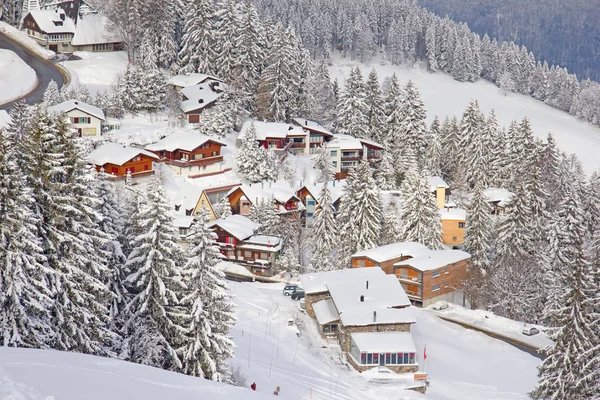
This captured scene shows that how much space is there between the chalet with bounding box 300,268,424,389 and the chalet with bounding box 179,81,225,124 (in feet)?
117

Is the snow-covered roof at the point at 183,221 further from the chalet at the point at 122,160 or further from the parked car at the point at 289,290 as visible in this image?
the parked car at the point at 289,290

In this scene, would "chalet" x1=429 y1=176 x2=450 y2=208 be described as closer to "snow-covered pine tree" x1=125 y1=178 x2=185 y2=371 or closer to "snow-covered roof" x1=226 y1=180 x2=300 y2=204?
"snow-covered roof" x1=226 y1=180 x2=300 y2=204

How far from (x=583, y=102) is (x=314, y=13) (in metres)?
58.5

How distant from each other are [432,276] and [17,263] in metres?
43.9

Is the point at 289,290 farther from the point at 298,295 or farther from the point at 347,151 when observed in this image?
the point at 347,151

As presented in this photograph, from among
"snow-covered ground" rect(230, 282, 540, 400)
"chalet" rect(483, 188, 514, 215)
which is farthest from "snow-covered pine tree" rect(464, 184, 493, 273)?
"snow-covered ground" rect(230, 282, 540, 400)

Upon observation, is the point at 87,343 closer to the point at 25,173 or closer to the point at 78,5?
the point at 25,173

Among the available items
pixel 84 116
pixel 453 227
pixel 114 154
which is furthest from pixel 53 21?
pixel 453 227

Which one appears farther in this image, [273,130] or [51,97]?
[273,130]

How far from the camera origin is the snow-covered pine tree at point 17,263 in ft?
91.5

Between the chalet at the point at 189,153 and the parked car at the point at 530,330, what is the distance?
36932 millimetres

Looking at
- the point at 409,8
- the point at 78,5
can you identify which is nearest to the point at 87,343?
the point at 78,5

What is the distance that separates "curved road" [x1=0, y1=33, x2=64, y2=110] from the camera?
88.4 metres

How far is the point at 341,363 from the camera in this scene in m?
48.4
